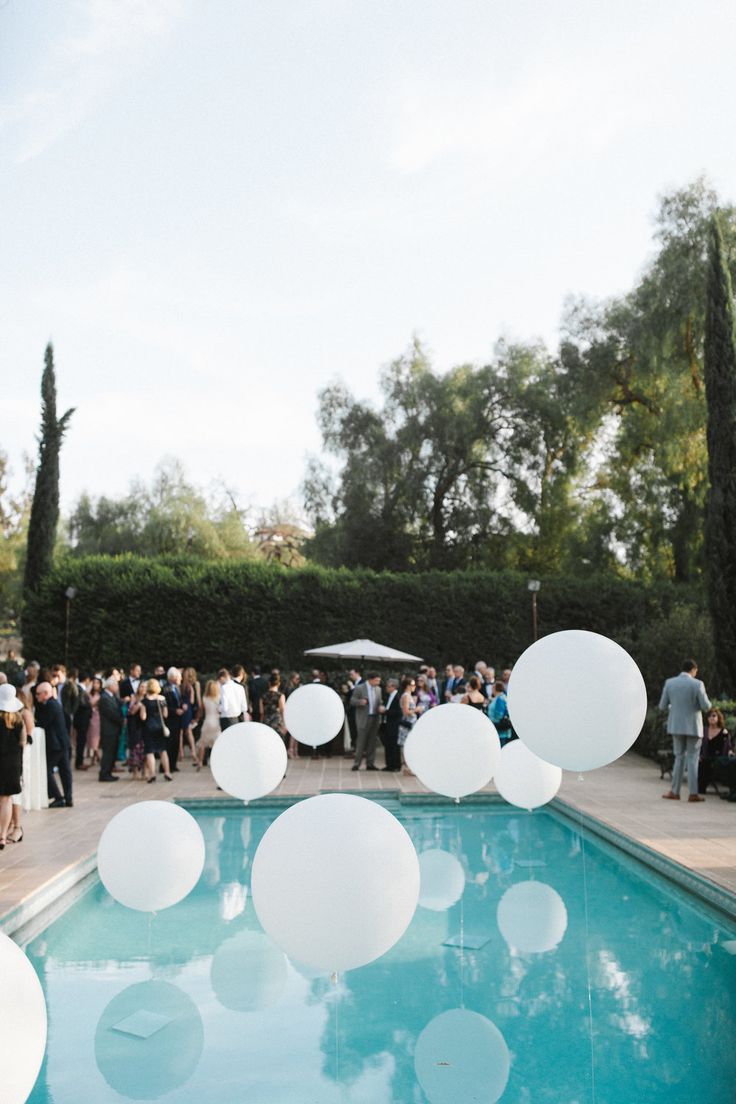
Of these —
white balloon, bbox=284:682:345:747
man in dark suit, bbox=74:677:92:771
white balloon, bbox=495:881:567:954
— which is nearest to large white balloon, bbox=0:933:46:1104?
white balloon, bbox=495:881:567:954

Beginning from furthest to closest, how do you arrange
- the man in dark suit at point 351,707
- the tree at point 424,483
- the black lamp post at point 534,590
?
the tree at point 424,483 < the black lamp post at point 534,590 < the man in dark suit at point 351,707

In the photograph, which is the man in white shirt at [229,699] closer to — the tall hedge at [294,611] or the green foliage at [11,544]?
the tall hedge at [294,611]

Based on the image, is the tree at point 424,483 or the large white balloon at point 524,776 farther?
the tree at point 424,483

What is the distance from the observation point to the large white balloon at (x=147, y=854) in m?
6.27

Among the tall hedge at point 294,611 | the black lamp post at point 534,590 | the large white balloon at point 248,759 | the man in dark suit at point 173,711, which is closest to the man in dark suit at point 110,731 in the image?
the man in dark suit at point 173,711

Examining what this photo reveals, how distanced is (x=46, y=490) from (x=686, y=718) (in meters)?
19.5

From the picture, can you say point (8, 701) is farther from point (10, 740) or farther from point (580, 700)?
point (580, 700)

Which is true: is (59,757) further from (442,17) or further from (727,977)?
A: (442,17)

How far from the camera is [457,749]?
8.05m

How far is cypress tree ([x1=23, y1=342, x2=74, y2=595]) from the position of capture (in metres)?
24.2

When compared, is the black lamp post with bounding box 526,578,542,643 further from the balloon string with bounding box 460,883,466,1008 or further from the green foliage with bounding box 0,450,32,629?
the green foliage with bounding box 0,450,32,629

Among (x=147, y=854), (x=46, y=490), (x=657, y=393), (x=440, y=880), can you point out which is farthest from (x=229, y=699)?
(x=657, y=393)

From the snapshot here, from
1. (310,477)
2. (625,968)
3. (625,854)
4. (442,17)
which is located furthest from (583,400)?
(625,968)

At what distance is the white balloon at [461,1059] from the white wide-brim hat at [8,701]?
501cm
